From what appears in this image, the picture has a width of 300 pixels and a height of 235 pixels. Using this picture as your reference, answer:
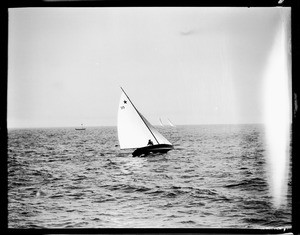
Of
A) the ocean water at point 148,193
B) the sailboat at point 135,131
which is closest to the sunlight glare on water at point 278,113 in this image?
the ocean water at point 148,193

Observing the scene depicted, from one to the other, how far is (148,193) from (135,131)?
255cm

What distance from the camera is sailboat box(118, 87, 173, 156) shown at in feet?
9.37

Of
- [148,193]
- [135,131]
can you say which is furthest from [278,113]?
[135,131]

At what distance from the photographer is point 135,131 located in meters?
5.38

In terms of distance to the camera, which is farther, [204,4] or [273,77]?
[273,77]

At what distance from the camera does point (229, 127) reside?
2.77 metres

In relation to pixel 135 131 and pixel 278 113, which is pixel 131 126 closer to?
pixel 135 131

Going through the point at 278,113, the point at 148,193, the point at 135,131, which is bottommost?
the point at 148,193

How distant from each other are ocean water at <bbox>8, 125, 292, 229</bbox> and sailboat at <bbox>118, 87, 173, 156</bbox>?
26cm

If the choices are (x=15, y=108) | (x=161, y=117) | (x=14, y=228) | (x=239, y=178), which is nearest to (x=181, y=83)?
(x=161, y=117)

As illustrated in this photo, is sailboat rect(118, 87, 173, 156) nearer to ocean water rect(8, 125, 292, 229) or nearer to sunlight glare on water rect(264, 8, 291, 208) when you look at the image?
ocean water rect(8, 125, 292, 229)

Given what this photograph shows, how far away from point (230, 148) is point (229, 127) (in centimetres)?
29

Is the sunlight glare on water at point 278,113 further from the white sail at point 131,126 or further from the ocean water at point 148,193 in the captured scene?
the white sail at point 131,126
